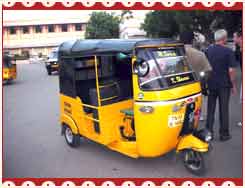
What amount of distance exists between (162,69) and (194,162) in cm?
133

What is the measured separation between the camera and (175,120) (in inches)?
190

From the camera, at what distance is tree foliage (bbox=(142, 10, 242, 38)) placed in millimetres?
15498

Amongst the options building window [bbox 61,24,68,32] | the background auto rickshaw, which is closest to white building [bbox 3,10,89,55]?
building window [bbox 61,24,68,32]

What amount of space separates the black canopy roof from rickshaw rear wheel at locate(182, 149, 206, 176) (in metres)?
1.54

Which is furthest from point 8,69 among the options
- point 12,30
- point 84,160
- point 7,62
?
point 12,30

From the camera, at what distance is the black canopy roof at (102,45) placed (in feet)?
16.1

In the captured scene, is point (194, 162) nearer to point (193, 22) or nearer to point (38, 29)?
point (193, 22)

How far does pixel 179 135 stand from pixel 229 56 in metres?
1.61

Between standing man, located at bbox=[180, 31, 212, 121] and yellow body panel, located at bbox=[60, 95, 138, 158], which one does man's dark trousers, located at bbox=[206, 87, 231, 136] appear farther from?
yellow body panel, located at bbox=[60, 95, 138, 158]

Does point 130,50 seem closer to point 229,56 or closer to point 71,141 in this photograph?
point 229,56

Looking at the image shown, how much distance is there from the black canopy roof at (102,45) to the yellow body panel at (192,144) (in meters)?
1.33

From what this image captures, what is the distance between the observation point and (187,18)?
768 inches

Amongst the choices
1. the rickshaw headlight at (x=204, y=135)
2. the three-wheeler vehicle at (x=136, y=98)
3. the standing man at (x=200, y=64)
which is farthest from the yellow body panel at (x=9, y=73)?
the rickshaw headlight at (x=204, y=135)

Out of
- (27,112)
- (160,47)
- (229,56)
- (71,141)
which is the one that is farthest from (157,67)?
(27,112)
